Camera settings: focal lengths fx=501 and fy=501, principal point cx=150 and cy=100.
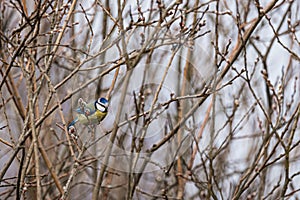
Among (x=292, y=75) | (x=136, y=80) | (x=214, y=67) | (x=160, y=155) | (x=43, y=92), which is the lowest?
(x=160, y=155)

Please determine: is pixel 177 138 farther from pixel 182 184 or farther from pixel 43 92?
pixel 43 92

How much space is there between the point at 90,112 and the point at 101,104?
0.04 m

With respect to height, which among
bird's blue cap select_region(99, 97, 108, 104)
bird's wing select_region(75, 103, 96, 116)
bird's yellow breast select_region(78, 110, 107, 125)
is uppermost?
bird's blue cap select_region(99, 97, 108, 104)

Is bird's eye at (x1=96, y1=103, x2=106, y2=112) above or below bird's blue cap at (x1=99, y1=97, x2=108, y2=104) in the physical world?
below

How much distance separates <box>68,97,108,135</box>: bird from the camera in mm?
1058

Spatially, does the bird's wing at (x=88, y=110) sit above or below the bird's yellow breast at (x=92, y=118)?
above

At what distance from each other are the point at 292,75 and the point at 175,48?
1553 mm

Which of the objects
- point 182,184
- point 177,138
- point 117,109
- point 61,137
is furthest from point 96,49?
point 182,184

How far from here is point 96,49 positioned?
1.34 m

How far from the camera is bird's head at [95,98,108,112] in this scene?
108cm

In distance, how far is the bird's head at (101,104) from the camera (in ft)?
3.56

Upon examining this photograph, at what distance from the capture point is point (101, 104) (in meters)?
1.10

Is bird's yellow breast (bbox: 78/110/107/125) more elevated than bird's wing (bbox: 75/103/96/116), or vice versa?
bird's wing (bbox: 75/103/96/116)

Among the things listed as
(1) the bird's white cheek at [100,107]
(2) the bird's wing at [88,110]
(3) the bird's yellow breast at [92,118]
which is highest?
(1) the bird's white cheek at [100,107]
